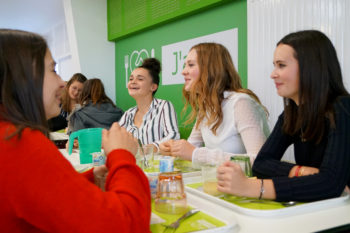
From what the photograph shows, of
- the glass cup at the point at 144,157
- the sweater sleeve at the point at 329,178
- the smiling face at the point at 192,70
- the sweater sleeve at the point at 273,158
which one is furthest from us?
the smiling face at the point at 192,70

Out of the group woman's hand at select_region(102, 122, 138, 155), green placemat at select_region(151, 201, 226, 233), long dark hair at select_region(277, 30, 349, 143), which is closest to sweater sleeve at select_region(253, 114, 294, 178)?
long dark hair at select_region(277, 30, 349, 143)

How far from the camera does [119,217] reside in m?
0.60

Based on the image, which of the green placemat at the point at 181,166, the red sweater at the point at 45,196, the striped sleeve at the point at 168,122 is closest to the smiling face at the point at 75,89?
the striped sleeve at the point at 168,122

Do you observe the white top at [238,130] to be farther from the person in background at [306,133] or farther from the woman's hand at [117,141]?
the woman's hand at [117,141]

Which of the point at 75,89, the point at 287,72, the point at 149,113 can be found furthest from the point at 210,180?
the point at 75,89

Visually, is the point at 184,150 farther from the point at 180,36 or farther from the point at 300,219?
the point at 180,36

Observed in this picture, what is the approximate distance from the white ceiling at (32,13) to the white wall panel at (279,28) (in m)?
3.64

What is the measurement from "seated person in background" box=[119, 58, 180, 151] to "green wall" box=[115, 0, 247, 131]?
70cm

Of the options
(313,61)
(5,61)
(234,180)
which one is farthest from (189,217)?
(313,61)

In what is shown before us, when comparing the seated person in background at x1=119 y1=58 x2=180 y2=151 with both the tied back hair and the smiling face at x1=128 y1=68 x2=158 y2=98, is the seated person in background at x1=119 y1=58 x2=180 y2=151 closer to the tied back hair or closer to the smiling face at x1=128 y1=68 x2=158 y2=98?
the smiling face at x1=128 y1=68 x2=158 y2=98

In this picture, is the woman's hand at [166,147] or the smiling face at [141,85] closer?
the woman's hand at [166,147]

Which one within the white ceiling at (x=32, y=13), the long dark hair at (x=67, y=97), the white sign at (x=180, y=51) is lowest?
the long dark hair at (x=67, y=97)

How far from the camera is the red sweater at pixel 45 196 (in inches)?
21.9

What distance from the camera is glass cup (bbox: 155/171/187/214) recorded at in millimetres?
886
